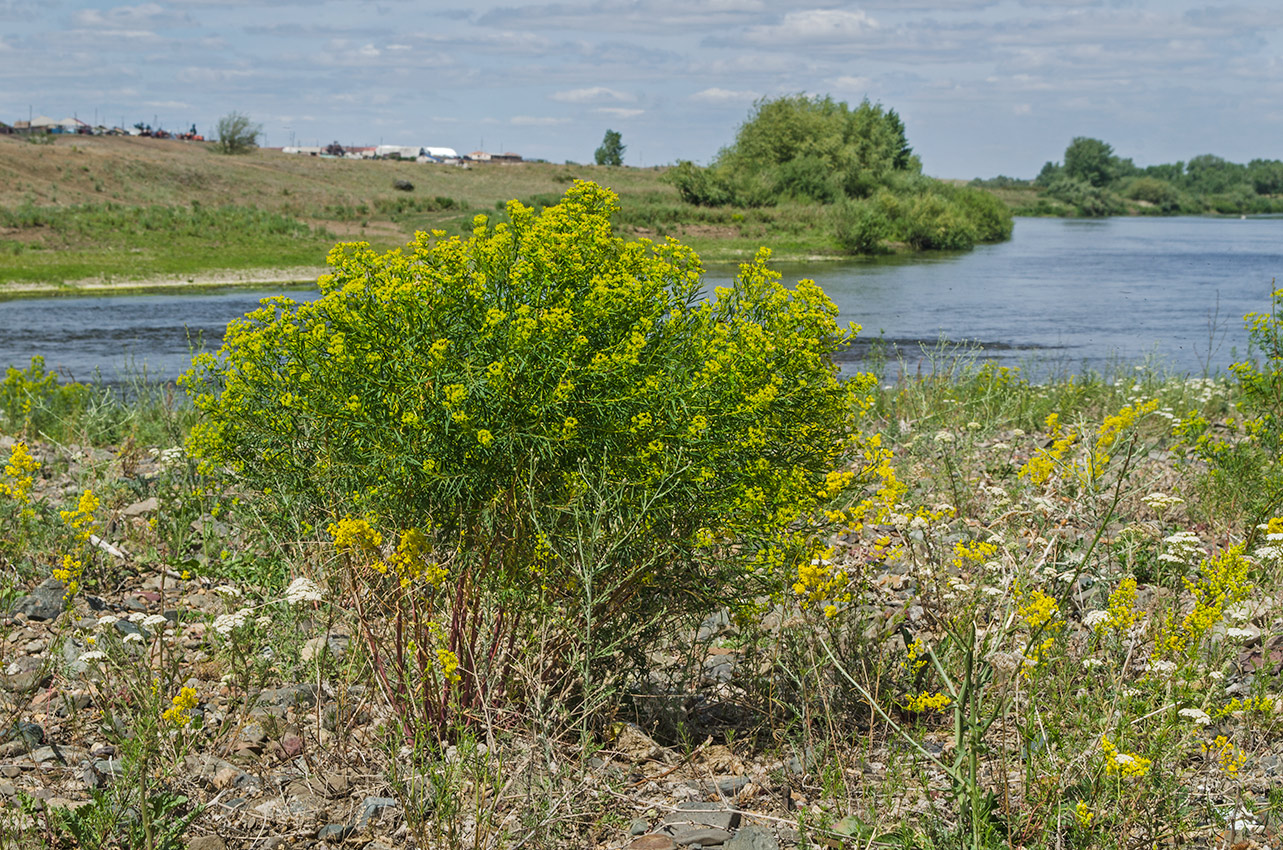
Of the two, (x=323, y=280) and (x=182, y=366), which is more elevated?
(x=323, y=280)

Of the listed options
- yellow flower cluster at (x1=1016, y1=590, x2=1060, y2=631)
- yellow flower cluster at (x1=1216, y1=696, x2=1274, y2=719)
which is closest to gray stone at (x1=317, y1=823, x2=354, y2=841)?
yellow flower cluster at (x1=1016, y1=590, x2=1060, y2=631)

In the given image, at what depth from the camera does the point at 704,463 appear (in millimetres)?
3621

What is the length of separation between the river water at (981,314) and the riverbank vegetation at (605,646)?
4.99 metres

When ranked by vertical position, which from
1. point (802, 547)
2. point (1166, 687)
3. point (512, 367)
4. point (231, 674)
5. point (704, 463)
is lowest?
point (231, 674)

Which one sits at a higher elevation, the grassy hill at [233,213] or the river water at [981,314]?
the grassy hill at [233,213]

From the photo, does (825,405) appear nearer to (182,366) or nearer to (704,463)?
(704,463)

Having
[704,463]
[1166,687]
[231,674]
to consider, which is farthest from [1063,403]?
[231,674]

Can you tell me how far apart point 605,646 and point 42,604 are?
10.1 ft

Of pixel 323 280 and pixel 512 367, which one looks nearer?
pixel 512 367

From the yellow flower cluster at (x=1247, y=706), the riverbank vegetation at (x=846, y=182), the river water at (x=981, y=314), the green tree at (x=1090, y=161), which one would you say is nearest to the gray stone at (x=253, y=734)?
the yellow flower cluster at (x=1247, y=706)

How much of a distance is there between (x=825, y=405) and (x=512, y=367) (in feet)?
3.82

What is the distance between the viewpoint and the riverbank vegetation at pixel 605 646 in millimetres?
3324

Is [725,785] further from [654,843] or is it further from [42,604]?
[42,604]

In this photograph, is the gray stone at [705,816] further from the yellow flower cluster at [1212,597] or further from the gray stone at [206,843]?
the yellow flower cluster at [1212,597]
